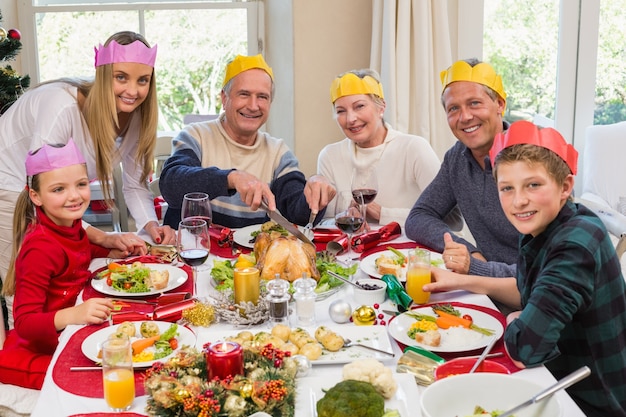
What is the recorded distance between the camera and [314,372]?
149cm

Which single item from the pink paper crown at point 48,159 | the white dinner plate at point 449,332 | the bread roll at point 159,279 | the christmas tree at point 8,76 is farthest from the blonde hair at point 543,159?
the christmas tree at point 8,76

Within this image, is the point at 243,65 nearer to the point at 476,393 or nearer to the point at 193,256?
the point at 193,256

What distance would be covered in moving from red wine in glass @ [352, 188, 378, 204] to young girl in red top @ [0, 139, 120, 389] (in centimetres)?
82

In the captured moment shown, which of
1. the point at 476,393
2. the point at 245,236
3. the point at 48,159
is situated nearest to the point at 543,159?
the point at 476,393

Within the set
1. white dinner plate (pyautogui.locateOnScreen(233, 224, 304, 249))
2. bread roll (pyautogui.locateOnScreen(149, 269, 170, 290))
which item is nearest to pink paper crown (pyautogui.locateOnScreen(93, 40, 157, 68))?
white dinner plate (pyautogui.locateOnScreen(233, 224, 304, 249))

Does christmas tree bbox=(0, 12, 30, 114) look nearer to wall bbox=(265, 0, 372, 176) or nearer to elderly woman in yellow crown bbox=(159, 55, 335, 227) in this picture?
elderly woman in yellow crown bbox=(159, 55, 335, 227)

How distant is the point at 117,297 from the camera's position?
1.98 m

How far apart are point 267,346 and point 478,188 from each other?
129 centimetres

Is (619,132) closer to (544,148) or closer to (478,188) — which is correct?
(478,188)

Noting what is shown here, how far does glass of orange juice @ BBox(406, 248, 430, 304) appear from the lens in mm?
1866

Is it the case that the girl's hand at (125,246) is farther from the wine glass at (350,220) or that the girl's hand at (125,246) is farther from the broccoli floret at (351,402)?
the broccoli floret at (351,402)

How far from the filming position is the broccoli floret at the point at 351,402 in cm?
121

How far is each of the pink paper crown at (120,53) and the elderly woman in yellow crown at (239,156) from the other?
1.51ft

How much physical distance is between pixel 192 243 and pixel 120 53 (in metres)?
0.89
